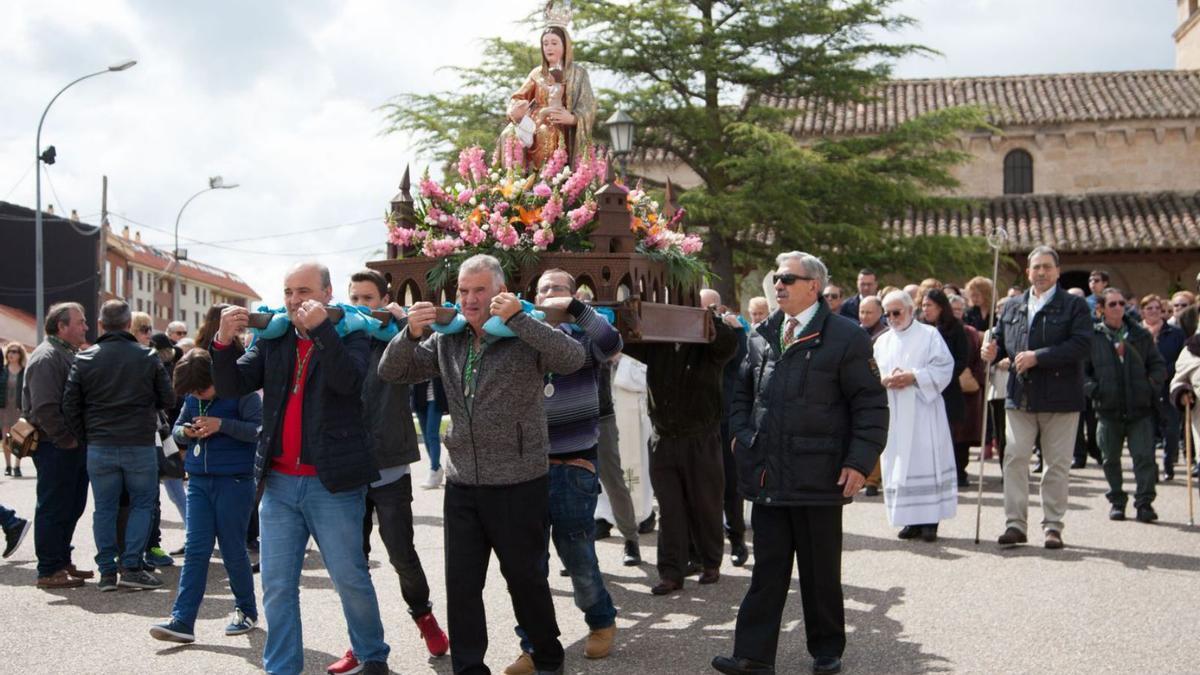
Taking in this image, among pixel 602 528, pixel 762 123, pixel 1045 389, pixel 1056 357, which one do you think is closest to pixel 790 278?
pixel 1056 357

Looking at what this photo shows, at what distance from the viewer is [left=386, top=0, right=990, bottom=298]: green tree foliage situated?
1070 inches

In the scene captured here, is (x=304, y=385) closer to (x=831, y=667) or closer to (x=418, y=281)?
(x=418, y=281)

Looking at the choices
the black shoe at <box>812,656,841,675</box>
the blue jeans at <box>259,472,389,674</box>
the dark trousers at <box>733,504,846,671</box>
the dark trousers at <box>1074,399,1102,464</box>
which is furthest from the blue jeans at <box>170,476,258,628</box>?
the dark trousers at <box>1074,399,1102,464</box>

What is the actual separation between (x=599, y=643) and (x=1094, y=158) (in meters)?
33.5

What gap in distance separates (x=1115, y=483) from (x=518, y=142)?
633 centimetres

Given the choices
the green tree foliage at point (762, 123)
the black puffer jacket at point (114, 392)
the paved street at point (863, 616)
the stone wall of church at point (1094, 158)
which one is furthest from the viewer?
the stone wall of church at point (1094, 158)

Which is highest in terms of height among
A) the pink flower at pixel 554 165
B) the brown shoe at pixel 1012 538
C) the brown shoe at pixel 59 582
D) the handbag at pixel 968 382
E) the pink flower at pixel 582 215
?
the pink flower at pixel 554 165

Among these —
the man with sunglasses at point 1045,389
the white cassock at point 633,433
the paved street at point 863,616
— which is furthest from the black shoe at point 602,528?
the man with sunglasses at point 1045,389

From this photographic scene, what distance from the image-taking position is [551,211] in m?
6.95

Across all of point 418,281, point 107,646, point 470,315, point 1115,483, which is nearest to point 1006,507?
point 1115,483

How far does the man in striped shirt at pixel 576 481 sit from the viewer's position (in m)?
6.23

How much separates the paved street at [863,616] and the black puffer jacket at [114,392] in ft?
3.64

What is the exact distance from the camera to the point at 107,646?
22.5ft

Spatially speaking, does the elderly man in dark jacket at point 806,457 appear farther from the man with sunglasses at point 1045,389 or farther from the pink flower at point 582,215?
the man with sunglasses at point 1045,389
